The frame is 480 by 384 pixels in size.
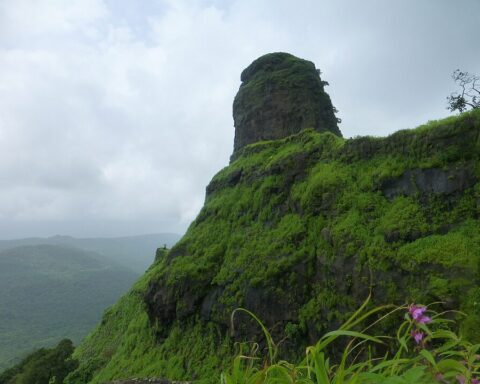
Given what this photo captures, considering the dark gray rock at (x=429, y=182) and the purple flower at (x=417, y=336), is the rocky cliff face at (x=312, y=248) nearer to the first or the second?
the dark gray rock at (x=429, y=182)

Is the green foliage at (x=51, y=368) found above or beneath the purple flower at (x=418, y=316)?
beneath

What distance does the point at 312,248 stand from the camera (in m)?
14.6

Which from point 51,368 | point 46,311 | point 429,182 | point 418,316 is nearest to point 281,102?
point 429,182

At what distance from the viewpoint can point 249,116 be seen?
33.0 metres

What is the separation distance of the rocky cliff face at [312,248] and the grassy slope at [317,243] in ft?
0.15

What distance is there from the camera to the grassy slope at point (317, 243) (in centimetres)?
1038

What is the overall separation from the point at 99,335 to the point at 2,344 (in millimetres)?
109281

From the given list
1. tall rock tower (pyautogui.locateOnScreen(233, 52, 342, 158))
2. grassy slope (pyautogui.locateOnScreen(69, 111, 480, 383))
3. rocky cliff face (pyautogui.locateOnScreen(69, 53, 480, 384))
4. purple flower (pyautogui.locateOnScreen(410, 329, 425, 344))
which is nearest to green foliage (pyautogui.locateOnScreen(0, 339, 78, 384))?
rocky cliff face (pyautogui.locateOnScreen(69, 53, 480, 384))

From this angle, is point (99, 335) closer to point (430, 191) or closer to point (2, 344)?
point (430, 191)

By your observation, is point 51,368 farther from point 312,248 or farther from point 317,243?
point 317,243

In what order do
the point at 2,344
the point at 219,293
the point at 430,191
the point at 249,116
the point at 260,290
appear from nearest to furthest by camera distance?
the point at 430,191 → the point at 260,290 → the point at 219,293 → the point at 249,116 → the point at 2,344

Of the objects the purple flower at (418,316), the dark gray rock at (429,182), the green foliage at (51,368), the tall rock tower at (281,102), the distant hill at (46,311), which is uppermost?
the tall rock tower at (281,102)

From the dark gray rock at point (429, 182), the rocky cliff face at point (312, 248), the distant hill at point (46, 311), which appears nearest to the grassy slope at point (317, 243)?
the rocky cliff face at point (312, 248)

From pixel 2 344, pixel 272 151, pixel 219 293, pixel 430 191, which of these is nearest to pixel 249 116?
pixel 272 151
